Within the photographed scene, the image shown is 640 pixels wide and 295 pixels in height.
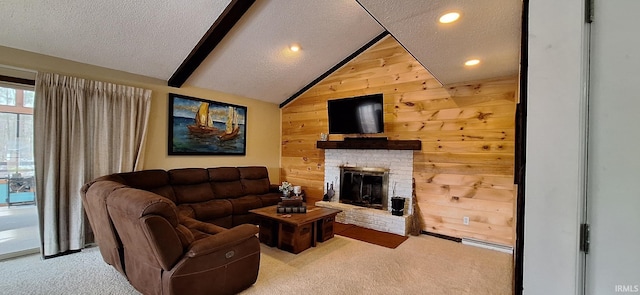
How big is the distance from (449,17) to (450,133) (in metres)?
2.32

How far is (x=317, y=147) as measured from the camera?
5.12 meters

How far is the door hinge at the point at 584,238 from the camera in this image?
866 mm

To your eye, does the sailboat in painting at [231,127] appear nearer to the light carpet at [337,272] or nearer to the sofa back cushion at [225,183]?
the sofa back cushion at [225,183]

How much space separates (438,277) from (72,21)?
4765mm

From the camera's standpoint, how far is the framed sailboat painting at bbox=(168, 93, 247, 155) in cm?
430

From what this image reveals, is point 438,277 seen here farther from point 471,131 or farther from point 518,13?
point 518,13

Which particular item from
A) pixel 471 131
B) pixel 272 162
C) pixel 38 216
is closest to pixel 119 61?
pixel 38 216

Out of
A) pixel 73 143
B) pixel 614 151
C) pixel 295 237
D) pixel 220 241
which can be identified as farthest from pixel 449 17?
pixel 73 143

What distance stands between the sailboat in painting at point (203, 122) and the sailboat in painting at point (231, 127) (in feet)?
0.82

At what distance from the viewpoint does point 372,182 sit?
4676 millimetres

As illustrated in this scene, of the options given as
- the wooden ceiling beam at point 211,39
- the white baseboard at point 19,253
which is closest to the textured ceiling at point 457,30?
the wooden ceiling beam at point 211,39

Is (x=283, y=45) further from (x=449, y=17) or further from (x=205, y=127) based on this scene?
(x=449, y=17)

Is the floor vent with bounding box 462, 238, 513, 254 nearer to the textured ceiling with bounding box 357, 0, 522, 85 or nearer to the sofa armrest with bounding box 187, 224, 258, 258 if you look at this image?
the textured ceiling with bounding box 357, 0, 522, 85

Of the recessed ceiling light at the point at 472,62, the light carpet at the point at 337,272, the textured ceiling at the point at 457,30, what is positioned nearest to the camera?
the textured ceiling at the point at 457,30
